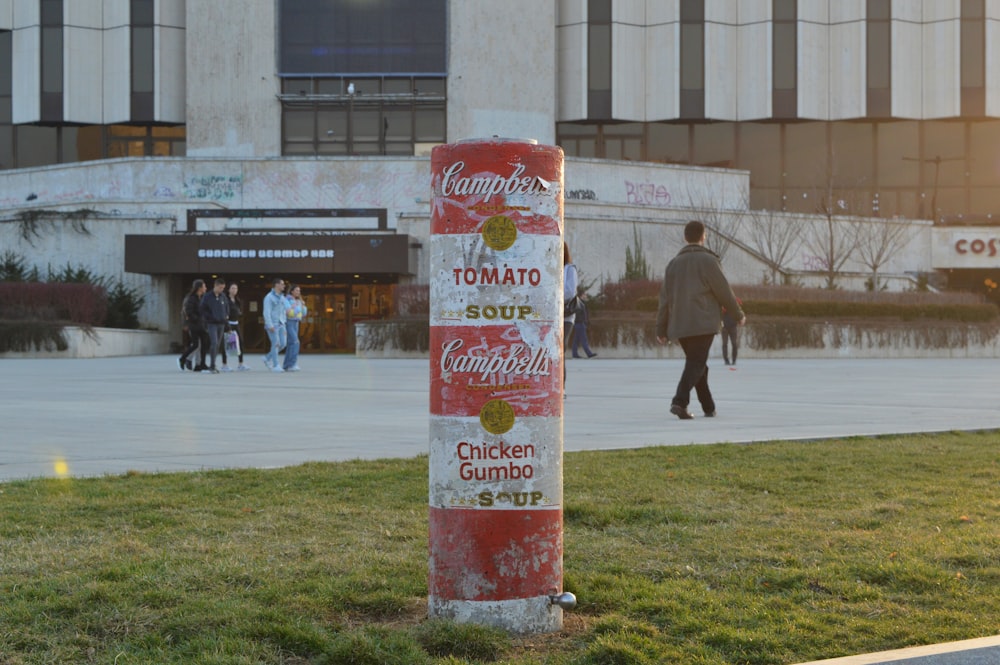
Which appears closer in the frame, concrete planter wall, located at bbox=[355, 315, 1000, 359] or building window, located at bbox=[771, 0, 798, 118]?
concrete planter wall, located at bbox=[355, 315, 1000, 359]

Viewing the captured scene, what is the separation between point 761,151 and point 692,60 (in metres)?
4.82

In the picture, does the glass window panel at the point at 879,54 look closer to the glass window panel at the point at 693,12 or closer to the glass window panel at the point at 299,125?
the glass window panel at the point at 693,12

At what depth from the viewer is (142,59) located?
46.0m

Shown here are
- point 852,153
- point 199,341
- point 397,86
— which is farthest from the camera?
point 852,153

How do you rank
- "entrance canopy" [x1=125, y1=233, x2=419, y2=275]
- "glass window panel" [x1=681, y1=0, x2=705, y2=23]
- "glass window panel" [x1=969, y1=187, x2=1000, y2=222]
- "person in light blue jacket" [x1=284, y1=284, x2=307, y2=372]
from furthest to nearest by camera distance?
1. "glass window panel" [x1=969, y1=187, x2=1000, y2=222]
2. "glass window panel" [x1=681, y1=0, x2=705, y2=23]
3. "entrance canopy" [x1=125, y1=233, x2=419, y2=275]
4. "person in light blue jacket" [x1=284, y1=284, x2=307, y2=372]

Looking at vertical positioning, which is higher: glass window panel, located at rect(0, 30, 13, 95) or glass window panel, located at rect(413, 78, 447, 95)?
glass window panel, located at rect(0, 30, 13, 95)

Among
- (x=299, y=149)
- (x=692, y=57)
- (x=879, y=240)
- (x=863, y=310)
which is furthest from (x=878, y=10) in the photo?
(x=299, y=149)

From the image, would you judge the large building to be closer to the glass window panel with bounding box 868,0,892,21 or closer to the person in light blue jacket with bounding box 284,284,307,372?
the glass window panel with bounding box 868,0,892,21


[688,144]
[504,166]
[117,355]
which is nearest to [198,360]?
[117,355]

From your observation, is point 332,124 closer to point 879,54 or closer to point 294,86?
point 294,86

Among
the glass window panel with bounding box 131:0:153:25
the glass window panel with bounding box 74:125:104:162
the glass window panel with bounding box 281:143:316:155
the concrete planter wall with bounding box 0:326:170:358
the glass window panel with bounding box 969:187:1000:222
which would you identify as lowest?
the concrete planter wall with bounding box 0:326:170:358

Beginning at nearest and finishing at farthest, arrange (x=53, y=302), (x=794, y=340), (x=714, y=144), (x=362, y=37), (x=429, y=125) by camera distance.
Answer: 1. (x=794, y=340)
2. (x=53, y=302)
3. (x=362, y=37)
4. (x=429, y=125)
5. (x=714, y=144)

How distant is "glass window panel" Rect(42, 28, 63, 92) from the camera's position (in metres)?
46.2

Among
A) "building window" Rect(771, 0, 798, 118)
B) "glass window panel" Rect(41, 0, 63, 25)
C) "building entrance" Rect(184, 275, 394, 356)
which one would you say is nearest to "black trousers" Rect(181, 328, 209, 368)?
"building entrance" Rect(184, 275, 394, 356)
